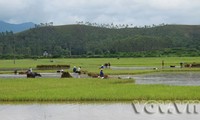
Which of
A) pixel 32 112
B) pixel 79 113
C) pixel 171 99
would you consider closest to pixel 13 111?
pixel 32 112

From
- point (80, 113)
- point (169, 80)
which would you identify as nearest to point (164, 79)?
point (169, 80)

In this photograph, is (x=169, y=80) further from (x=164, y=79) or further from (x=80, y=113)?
(x=80, y=113)

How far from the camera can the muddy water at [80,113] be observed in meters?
18.3

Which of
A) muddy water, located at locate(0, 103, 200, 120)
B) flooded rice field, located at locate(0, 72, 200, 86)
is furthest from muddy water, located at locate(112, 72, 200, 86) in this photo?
muddy water, located at locate(0, 103, 200, 120)

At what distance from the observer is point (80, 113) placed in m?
19.8

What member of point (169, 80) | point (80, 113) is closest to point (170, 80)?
point (169, 80)

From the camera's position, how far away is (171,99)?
23.2 m

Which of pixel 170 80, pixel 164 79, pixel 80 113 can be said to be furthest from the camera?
pixel 164 79

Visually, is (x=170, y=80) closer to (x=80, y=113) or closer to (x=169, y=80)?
(x=169, y=80)

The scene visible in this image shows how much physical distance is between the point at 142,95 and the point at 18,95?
296 inches

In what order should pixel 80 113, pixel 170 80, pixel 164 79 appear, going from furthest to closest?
pixel 164 79
pixel 170 80
pixel 80 113

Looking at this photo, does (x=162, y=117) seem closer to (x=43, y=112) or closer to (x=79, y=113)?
(x=79, y=113)

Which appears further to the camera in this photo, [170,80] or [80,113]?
[170,80]

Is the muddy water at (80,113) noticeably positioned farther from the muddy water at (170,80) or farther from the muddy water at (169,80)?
the muddy water at (170,80)
